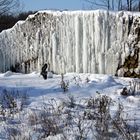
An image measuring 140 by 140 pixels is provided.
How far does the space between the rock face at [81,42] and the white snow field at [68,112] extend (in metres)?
1.44

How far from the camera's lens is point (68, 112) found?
23.0 ft

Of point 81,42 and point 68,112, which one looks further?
point 81,42

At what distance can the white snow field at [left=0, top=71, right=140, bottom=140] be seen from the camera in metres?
5.84

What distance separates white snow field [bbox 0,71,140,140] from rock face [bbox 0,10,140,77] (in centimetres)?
144

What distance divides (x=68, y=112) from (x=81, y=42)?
238 inches

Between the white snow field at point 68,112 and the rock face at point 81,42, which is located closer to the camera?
the white snow field at point 68,112

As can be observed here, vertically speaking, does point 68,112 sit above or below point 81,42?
below

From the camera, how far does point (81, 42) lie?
1290 centimetres

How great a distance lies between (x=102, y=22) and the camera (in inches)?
484

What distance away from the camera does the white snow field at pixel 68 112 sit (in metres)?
5.84

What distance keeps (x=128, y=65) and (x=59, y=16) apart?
2907mm

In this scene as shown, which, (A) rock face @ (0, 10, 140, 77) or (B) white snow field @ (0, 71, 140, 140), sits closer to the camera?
(B) white snow field @ (0, 71, 140, 140)

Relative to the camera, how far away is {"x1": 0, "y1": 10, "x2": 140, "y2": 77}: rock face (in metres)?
11.8

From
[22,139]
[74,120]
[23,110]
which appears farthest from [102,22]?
[22,139]
